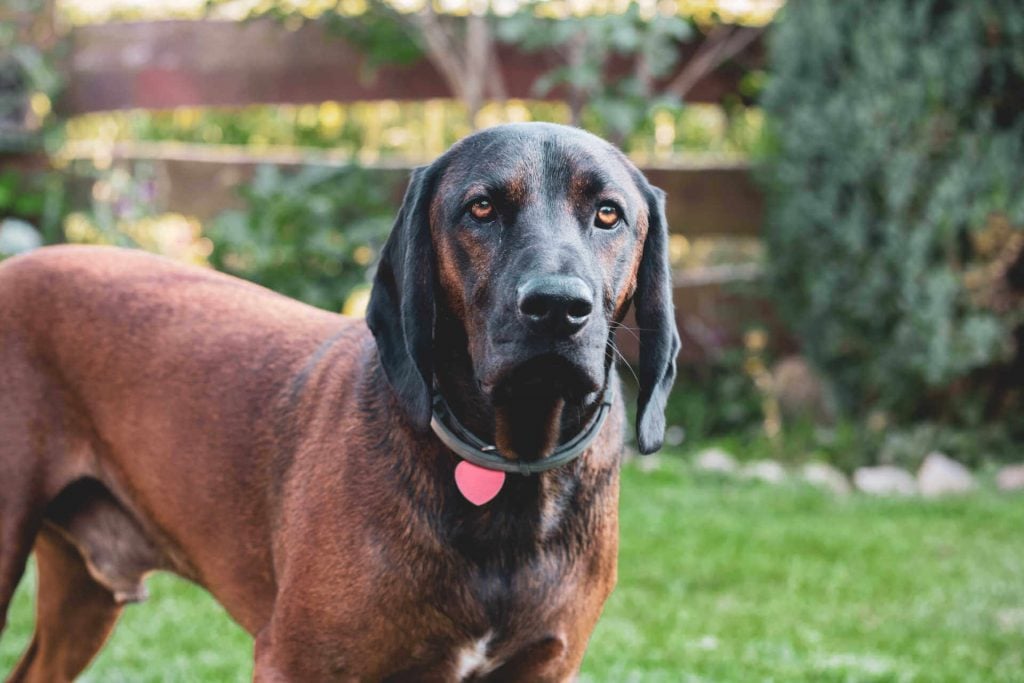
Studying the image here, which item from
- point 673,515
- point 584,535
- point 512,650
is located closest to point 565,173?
point 584,535

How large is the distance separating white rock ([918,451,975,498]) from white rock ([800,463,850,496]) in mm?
404

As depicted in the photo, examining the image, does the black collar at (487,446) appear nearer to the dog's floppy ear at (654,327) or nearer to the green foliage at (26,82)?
the dog's floppy ear at (654,327)

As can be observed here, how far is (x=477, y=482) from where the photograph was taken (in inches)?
111

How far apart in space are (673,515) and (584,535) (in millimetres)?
3396

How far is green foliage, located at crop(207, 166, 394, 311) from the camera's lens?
7.45m

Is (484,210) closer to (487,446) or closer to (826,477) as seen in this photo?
(487,446)

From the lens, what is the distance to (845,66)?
24.1 feet

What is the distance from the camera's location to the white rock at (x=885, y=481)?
690cm

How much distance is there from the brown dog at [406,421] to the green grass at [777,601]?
1.20 metres

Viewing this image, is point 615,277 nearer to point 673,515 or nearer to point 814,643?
point 814,643

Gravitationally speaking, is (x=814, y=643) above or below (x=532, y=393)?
below

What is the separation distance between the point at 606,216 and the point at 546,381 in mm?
427

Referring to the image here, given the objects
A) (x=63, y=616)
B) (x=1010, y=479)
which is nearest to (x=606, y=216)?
(x=63, y=616)

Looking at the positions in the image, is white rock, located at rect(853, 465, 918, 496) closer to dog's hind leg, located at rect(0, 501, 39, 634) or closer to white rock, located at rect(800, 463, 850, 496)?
white rock, located at rect(800, 463, 850, 496)
